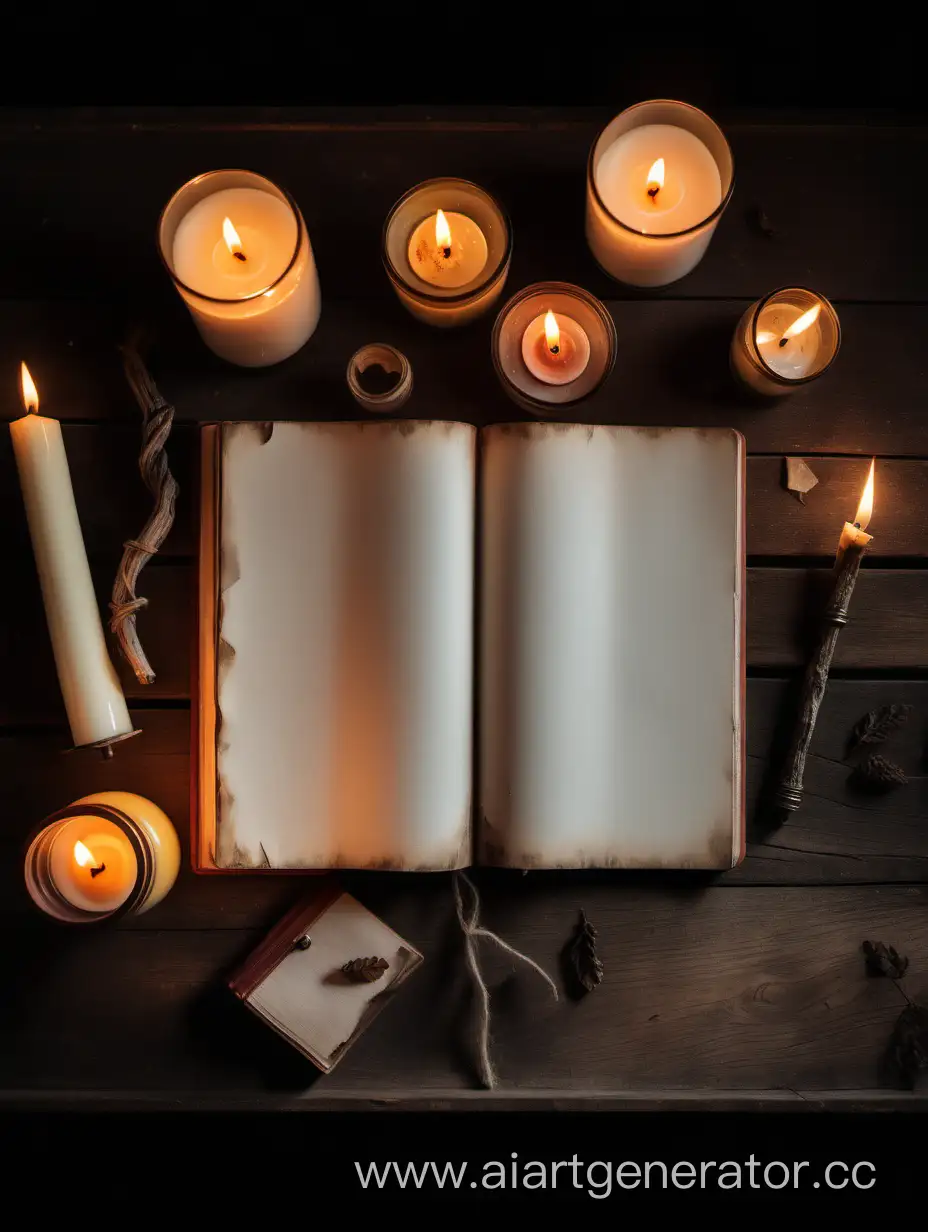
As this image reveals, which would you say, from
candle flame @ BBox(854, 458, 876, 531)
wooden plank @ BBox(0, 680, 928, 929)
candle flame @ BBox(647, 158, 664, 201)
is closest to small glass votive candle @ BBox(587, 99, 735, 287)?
candle flame @ BBox(647, 158, 664, 201)

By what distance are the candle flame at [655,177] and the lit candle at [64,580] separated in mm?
505

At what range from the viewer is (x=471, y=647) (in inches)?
25.5

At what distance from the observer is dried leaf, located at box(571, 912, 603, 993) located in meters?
0.67

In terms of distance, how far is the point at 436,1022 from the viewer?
674mm

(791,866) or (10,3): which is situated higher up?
(10,3)

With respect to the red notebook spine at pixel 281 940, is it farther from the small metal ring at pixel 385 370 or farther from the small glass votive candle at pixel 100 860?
the small metal ring at pixel 385 370

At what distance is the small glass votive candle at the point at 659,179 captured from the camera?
2.14 feet

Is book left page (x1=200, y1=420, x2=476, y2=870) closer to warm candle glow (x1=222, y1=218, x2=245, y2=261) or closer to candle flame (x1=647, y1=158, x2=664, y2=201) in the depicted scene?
warm candle glow (x1=222, y1=218, x2=245, y2=261)

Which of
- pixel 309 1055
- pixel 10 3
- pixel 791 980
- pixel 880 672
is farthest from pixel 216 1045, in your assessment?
pixel 10 3

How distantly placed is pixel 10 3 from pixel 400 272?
60 centimetres

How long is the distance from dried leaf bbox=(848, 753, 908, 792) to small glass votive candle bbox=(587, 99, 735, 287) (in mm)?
444

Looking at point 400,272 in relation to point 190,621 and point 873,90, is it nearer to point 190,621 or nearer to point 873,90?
point 190,621

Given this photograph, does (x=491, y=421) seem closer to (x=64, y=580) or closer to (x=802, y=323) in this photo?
(x=802, y=323)

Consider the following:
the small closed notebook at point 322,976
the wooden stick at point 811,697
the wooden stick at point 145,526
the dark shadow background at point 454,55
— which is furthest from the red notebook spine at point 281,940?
the dark shadow background at point 454,55
